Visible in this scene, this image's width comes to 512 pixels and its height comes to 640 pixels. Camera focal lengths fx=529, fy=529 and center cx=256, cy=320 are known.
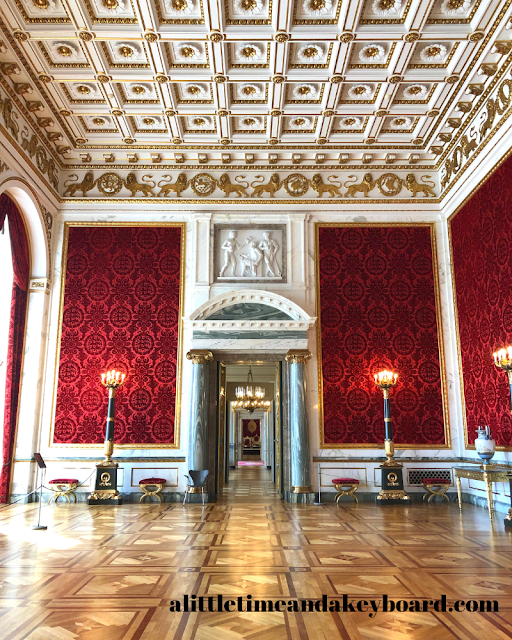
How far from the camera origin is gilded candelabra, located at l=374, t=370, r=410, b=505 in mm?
9859

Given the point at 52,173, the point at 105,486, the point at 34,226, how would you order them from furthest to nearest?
the point at 52,173 → the point at 34,226 → the point at 105,486

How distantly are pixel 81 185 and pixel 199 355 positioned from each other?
4.78 m

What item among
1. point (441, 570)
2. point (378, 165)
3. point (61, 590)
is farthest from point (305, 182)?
point (61, 590)

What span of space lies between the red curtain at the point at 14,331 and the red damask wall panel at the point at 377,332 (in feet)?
19.9

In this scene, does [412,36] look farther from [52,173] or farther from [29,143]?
[52,173]

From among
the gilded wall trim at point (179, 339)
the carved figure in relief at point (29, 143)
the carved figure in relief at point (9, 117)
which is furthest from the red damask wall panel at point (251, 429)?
the carved figure in relief at point (9, 117)

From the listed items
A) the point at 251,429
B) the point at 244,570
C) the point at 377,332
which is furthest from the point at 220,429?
the point at 251,429

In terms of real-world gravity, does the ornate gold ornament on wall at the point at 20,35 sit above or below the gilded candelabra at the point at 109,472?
above

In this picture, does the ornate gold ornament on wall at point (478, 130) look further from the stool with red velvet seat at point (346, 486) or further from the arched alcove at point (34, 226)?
the arched alcove at point (34, 226)

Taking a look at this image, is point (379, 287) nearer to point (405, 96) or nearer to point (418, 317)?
point (418, 317)

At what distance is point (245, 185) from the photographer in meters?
11.8

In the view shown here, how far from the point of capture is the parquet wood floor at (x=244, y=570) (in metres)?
3.50

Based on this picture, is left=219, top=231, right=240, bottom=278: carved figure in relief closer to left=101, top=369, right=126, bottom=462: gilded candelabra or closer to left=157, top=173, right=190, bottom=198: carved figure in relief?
left=157, top=173, right=190, bottom=198: carved figure in relief

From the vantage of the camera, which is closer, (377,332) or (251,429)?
(377,332)
